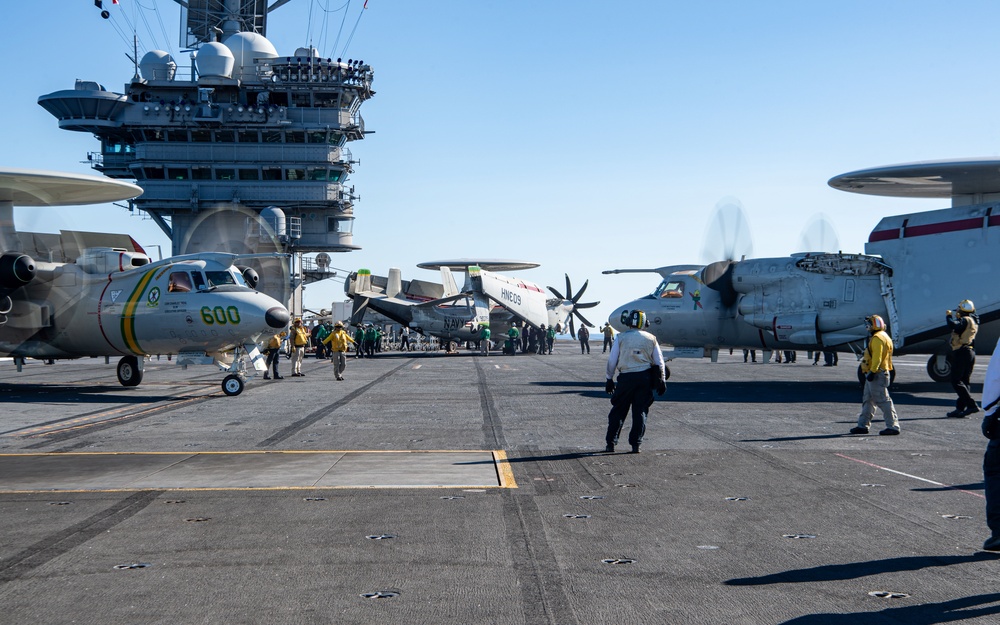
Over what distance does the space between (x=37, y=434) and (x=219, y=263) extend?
28.1ft

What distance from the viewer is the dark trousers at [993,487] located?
6855mm

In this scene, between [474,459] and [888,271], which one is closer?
[474,459]

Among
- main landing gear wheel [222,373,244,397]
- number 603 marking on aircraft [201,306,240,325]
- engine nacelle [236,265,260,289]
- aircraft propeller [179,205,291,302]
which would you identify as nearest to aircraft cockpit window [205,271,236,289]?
number 603 marking on aircraft [201,306,240,325]

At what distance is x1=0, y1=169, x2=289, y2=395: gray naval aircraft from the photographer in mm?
22094

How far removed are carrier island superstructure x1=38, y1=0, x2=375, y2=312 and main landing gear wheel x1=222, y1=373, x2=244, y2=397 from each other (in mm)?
45981

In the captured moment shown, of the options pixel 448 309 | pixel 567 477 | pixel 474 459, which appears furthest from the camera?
pixel 448 309

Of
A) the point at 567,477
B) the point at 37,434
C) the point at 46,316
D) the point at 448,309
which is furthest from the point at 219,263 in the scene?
the point at 448,309

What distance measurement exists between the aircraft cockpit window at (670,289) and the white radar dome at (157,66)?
55.5 m

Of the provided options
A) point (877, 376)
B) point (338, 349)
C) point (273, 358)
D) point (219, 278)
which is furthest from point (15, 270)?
point (877, 376)

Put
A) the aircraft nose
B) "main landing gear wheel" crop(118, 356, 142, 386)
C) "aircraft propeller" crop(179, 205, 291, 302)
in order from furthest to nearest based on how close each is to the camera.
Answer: "aircraft propeller" crop(179, 205, 291, 302) < "main landing gear wheel" crop(118, 356, 142, 386) < the aircraft nose

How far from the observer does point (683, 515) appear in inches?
335

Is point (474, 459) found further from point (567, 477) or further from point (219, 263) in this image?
point (219, 263)

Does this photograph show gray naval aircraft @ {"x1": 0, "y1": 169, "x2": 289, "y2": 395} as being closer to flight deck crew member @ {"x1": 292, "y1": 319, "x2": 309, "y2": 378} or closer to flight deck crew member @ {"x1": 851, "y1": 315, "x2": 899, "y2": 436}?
flight deck crew member @ {"x1": 292, "y1": 319, "x2": 309, "y2": 378}

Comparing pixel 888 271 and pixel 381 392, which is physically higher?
pixel 888 271
